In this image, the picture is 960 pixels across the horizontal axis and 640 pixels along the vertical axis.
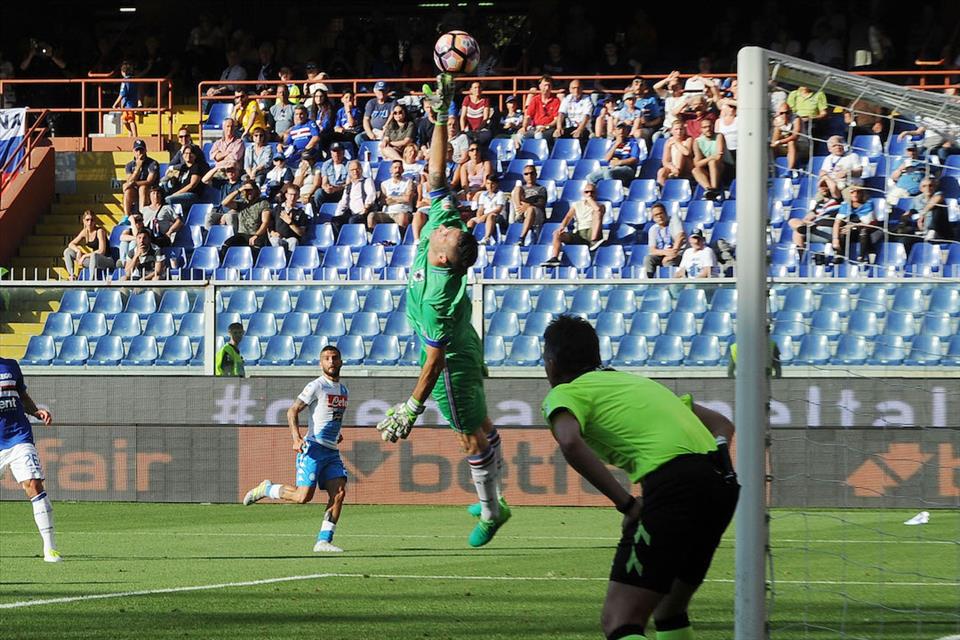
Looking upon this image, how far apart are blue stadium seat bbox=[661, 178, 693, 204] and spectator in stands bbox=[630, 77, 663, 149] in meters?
1.11

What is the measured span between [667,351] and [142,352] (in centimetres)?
723

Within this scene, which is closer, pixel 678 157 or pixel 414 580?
pixel 414 580

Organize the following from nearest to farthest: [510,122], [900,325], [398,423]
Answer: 1. [398,423]
2. [900,325]
3. [510,122]

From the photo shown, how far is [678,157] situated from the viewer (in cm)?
2120

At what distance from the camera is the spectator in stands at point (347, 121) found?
79.9ft

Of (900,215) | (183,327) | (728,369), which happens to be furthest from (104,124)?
(900,215)

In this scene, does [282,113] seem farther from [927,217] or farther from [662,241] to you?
[927,217]

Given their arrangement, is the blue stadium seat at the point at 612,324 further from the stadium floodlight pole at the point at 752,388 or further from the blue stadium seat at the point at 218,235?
the stadium floodlight pole at the point at 752,388

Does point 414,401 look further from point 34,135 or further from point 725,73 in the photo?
point 34,135

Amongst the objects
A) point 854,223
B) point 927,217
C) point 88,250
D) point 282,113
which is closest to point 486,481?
point 854,223

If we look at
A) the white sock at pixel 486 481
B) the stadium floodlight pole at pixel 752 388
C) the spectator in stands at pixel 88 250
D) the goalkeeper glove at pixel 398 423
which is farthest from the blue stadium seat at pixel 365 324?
the stadium floodlight pole at pixel 752 388

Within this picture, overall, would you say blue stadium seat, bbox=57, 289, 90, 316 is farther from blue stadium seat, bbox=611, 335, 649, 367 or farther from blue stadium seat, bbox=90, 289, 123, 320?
blue stadium seat, bbox=611, 335, 649, 367

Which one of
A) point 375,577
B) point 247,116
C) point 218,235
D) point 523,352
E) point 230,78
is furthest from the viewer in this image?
point 230,78

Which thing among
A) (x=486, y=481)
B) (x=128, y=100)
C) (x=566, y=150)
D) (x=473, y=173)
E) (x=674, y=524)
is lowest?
(x=486, y=481)
